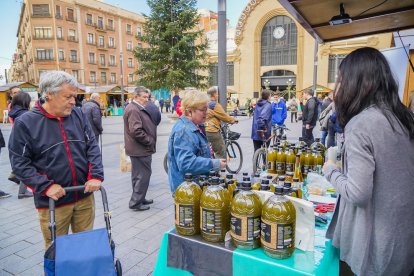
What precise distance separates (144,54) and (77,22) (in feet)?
86.4

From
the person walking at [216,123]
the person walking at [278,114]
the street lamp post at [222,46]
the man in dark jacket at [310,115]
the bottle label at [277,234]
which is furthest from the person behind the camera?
the person walking at [278,114]

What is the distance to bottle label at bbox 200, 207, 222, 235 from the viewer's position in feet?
5.56

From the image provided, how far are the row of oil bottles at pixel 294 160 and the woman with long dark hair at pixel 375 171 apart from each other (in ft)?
4.09

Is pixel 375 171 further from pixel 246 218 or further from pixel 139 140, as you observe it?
pixel 139 140

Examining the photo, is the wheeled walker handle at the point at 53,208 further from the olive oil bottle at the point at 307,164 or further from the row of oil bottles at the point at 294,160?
the olive oil bottle at the point at 307,164

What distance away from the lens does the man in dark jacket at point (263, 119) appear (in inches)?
271

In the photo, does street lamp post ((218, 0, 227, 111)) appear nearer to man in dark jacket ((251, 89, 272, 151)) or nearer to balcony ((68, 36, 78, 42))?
man in dark jacket ((251, 89, 272, 151))

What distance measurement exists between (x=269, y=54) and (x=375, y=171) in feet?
135

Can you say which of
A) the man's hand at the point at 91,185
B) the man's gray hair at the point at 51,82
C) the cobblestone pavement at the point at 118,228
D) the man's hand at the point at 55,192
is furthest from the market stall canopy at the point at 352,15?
the cobblestone pavement at the point at 118,228

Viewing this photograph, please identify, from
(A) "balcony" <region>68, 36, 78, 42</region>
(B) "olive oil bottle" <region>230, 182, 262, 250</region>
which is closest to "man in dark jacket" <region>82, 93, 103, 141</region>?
(B) "olive oil bottle" <region>230, 182, 262, 250</region>

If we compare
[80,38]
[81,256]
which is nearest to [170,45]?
[81,256]

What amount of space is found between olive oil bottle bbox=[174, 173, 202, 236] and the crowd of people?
2.24 feet

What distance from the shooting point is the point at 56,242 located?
1.94m

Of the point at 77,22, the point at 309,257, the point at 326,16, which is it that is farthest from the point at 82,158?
the point at 77,22
